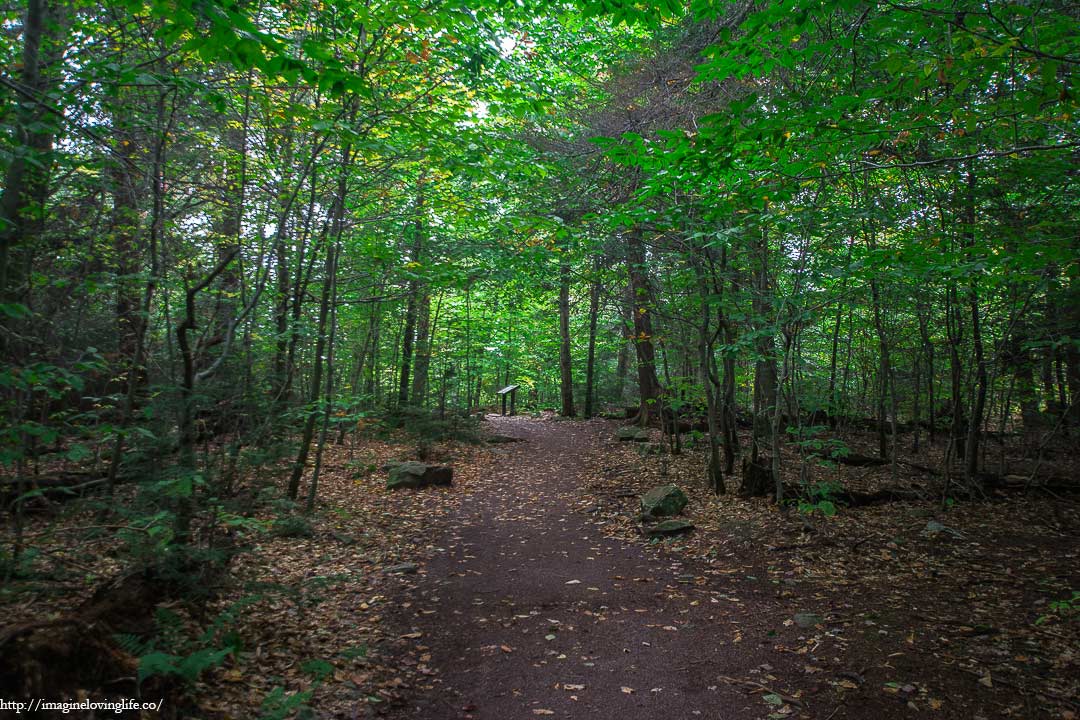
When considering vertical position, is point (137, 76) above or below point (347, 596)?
above

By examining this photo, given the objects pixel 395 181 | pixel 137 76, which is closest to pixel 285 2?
pixel 137 76

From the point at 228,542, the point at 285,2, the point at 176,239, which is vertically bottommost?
the point at 228,542

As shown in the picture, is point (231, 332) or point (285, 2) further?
point (285, 2)

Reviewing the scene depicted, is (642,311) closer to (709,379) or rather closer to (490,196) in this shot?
(709,379)

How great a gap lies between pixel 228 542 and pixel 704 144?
5.19 meters

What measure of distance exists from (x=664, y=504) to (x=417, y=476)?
4.74 meters

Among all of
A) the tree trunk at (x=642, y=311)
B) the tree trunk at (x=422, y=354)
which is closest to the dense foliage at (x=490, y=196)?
the tree trunk at (x=642, y=311)

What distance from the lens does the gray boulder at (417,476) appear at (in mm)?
9898

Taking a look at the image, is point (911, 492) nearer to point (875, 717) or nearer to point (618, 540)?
point (618, 540)

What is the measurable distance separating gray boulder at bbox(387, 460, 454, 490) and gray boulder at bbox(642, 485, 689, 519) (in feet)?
13.6

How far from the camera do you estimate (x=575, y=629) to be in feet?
15.6

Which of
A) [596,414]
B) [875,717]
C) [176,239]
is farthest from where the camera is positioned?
[596,414]

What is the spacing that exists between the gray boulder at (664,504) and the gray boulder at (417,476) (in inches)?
163

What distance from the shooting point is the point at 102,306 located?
6.48m
